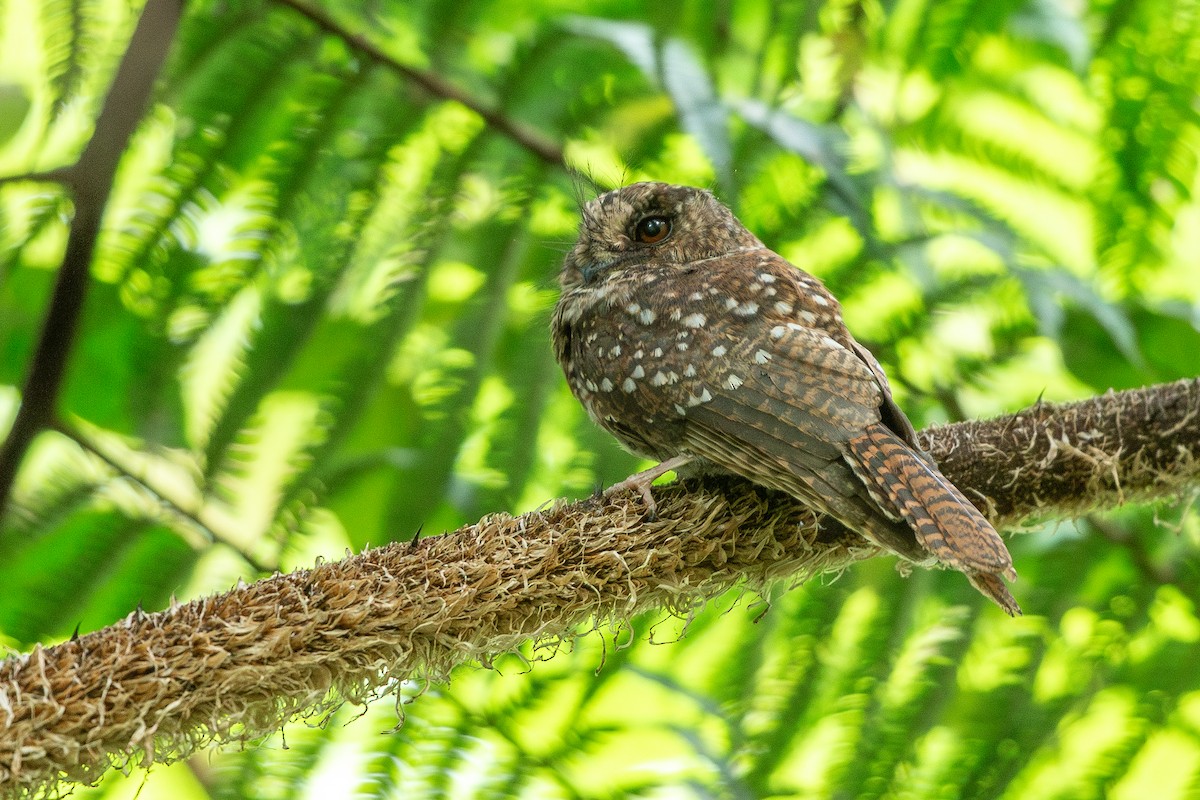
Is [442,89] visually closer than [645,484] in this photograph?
No

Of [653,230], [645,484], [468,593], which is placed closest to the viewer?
[468,593]

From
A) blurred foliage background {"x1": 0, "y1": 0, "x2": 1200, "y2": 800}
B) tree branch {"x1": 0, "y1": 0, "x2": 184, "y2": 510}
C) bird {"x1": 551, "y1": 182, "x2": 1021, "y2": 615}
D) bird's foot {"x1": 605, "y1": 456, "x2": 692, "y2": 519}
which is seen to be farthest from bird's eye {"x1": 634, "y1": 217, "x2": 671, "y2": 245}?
tree branch {"x1": 0, "y1": 0, "x2": 184, "y2": 510}

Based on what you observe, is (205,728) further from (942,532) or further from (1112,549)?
(1112,549)

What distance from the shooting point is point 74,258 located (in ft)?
6.89

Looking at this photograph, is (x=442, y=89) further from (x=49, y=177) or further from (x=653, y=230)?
(x=49, y=177)

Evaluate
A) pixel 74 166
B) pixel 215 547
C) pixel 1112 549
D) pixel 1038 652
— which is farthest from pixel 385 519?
pixel 1112 549

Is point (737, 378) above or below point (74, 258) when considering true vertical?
above

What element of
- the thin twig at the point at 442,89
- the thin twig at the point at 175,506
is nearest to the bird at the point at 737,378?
the thin twig at the point at 442,89

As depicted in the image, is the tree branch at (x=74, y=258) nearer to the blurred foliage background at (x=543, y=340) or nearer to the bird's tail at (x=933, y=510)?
the blurred foliage background at (x=543, y=340)

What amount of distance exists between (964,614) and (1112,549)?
0.38 metres

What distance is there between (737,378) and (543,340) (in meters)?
0.81

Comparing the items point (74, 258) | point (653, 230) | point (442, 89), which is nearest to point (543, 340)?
point (653, 230)

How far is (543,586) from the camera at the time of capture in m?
1.53

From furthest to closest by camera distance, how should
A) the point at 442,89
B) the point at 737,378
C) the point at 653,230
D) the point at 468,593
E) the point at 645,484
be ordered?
the point at 442,89 → the point at 653,230 → the point at 737,378 → the point at 645,484 → the point at 468,593
